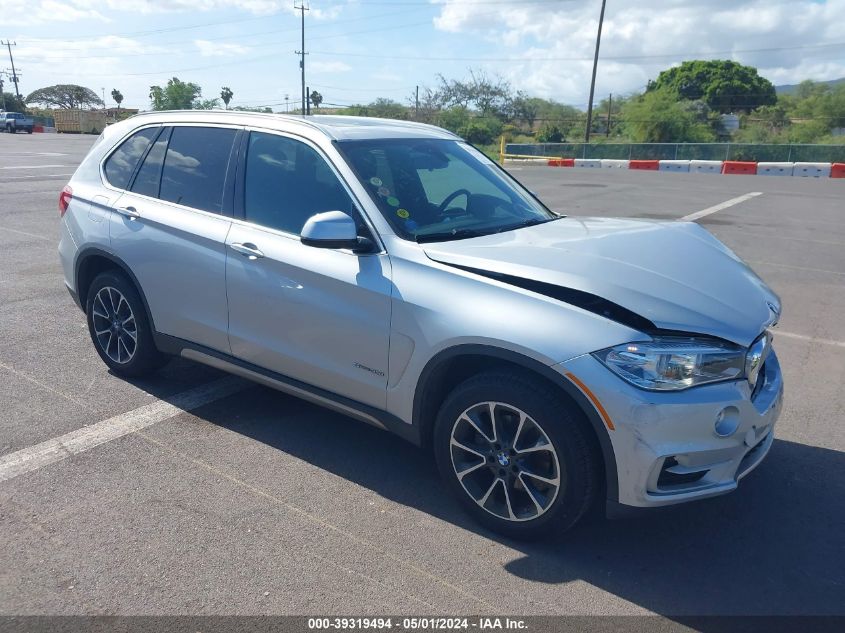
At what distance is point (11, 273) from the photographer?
825cm

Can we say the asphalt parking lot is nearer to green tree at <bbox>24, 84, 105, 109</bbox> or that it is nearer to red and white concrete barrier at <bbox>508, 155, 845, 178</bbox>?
red and white concrete barrier at <bbox>508, 155, 845, 178</bbox>

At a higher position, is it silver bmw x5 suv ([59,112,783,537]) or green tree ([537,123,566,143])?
green tree ([537,123,566,143])

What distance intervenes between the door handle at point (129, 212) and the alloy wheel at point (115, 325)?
525 mm

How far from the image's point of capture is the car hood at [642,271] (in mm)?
3090

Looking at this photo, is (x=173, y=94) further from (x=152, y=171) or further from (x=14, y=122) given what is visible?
(x=152, y=171)

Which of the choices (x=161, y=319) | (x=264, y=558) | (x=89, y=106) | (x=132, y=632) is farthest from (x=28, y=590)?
(x=89, y=106)

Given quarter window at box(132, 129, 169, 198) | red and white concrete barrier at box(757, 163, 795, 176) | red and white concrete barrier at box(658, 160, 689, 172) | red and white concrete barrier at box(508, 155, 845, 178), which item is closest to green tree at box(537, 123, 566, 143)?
red and white concrete barrier at box(508, 155, 845, 178)

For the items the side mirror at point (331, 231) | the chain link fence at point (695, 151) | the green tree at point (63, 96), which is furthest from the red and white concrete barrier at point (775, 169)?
the green tree at point (63, 96)

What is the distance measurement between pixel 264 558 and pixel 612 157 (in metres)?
→ 36.4

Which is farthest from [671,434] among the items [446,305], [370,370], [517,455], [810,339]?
[810,339]

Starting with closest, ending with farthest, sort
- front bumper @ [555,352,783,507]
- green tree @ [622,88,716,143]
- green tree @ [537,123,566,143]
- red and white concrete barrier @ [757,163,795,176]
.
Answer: front bumper @ [555,352,783,507] < red and white concrete barrier @ [757,163,795,176] < green tree @ [622,88,716,143] < green tree @ [537,123,566,143]

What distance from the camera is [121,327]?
5043 millimetres

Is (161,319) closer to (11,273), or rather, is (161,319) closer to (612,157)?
(11,273)

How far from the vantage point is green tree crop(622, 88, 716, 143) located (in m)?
48.1
